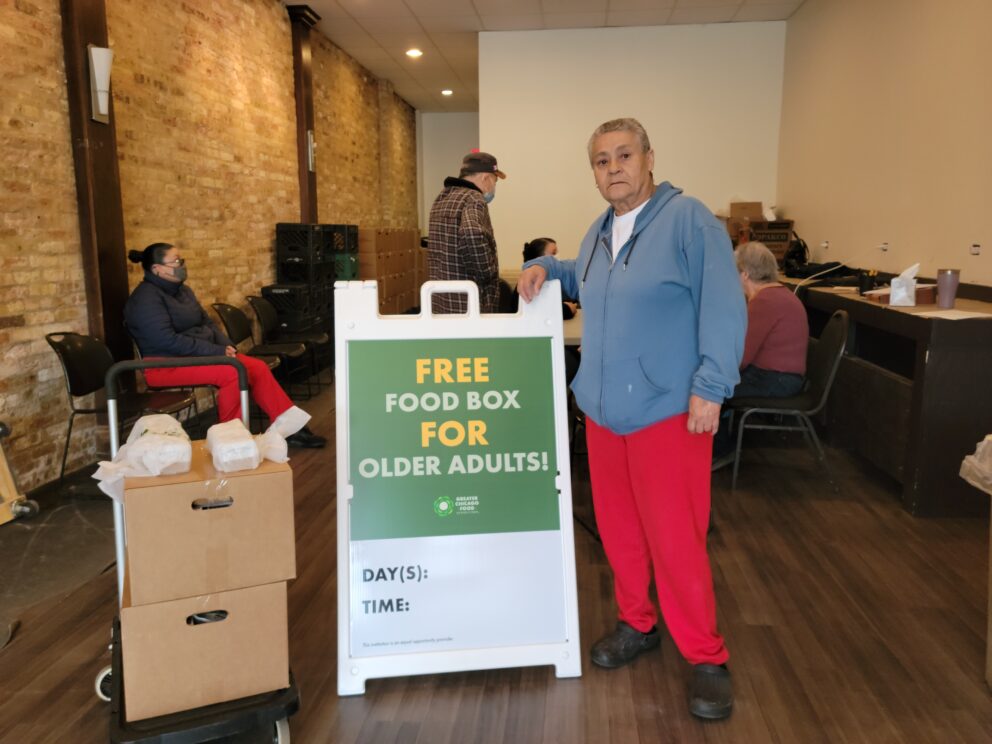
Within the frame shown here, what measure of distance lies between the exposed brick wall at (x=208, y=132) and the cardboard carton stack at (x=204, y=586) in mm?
3514

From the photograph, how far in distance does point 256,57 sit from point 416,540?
5.80 m

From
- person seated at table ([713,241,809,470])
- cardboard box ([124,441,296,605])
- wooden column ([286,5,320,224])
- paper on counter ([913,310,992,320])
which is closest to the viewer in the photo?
cardboard box ([124,441,296,605])

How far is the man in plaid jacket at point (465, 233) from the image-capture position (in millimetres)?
3865

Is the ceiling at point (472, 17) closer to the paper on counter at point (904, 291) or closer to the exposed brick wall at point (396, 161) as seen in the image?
the exposed brick wall at point (396, 161)

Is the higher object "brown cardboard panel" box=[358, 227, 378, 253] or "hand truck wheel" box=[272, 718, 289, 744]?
"brown cardboard panel" box=[358, 227, 378, 253]

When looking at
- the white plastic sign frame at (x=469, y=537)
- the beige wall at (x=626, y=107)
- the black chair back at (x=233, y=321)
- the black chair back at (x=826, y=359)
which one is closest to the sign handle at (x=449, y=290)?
the white plastic sign frame at (x=469, y=537)

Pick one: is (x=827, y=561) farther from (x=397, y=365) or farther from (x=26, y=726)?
(x=26, y=726)

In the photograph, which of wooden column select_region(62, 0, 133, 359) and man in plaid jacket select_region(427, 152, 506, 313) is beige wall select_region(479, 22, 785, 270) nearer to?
man in plaid jacket select_region(427, 152, 506, 313)

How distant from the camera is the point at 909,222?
16.1 ft

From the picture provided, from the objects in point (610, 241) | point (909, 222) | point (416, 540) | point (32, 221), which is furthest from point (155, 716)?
point (909, 222)

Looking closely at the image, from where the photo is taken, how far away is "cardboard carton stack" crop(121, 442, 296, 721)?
184 centimetres

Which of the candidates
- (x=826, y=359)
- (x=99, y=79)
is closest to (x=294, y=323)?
(x=99, y=79)

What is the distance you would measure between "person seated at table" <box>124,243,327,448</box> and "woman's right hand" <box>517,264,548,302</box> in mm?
2288

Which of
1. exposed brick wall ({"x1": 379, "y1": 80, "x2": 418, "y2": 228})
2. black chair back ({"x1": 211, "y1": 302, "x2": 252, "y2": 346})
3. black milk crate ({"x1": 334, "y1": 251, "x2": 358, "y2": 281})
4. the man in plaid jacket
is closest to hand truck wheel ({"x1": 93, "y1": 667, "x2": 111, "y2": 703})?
the man in plaid jacket
